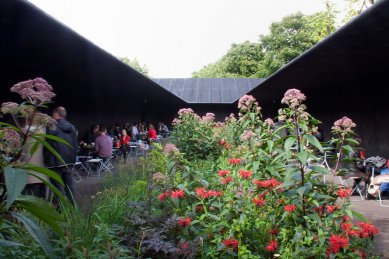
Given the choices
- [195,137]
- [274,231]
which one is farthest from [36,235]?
[195,137]

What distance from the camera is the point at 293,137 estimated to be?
9.46 ft

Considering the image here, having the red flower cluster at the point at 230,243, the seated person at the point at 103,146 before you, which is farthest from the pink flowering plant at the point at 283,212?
the seated person at the point at 103,146

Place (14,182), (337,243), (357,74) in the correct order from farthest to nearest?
(357,74), (337,243), (14,182)

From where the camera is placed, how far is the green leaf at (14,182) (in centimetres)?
120

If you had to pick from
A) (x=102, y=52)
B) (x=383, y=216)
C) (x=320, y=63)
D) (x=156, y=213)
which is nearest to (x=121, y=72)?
(x=102, y=52)

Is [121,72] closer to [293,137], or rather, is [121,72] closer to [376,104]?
[376,104]

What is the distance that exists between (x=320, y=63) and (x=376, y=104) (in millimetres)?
3242

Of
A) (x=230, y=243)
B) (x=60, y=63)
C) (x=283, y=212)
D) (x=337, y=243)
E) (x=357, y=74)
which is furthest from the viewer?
(x=357, y=74)

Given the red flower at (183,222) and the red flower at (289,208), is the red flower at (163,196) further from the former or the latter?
the red flower at (289,208)

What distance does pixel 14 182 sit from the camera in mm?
1251

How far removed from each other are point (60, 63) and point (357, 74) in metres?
7.94

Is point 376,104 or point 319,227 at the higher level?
point 376,104

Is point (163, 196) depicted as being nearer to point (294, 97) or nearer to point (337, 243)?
point (294, 97)

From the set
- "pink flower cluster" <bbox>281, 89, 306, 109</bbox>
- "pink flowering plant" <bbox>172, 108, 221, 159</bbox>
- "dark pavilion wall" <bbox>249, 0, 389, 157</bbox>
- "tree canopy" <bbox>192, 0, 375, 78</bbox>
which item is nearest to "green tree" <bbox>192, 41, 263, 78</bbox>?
"tree canopy" <bbox>192, 0, 375, 78</bbox>
